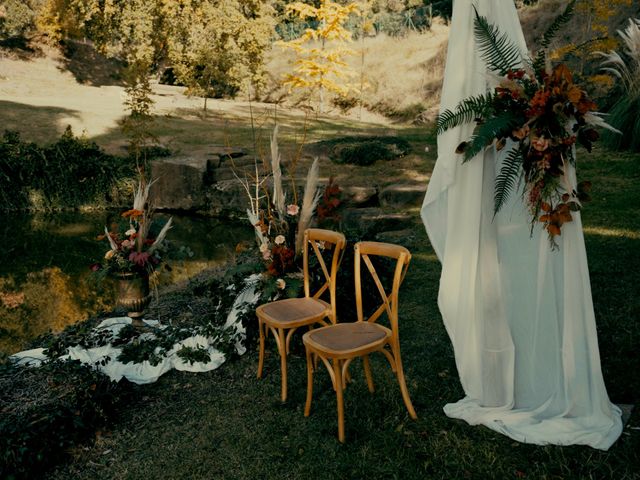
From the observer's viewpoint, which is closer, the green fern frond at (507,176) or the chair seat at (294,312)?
the green fern frond at (507,176)

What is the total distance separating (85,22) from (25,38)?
478cm

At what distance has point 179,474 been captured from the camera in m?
3.03

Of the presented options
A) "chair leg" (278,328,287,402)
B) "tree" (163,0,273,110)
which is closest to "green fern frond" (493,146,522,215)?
"chair leg" (278,328,287,402)

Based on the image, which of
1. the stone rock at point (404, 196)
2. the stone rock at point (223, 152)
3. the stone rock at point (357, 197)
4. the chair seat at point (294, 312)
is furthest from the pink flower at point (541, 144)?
the stone rock at point (223, 152)

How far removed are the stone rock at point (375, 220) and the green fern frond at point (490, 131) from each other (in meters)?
4.63

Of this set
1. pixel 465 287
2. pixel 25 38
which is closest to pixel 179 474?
pixel 465 287

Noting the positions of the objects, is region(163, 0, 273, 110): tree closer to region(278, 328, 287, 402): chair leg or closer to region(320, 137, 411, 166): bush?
region(320, 137, 411, 166): bush

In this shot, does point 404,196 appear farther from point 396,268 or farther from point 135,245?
point 396,268

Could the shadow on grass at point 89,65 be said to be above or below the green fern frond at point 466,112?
above

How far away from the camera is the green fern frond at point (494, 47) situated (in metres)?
2.92

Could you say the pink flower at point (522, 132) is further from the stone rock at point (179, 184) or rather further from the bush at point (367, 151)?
the stone rock at point (179, 184)

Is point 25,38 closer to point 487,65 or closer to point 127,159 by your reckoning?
point 127,159

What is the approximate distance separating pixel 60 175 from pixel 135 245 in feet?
26.8

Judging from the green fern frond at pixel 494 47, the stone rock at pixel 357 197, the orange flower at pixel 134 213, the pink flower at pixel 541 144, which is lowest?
the stone rock at pixel 357 197
